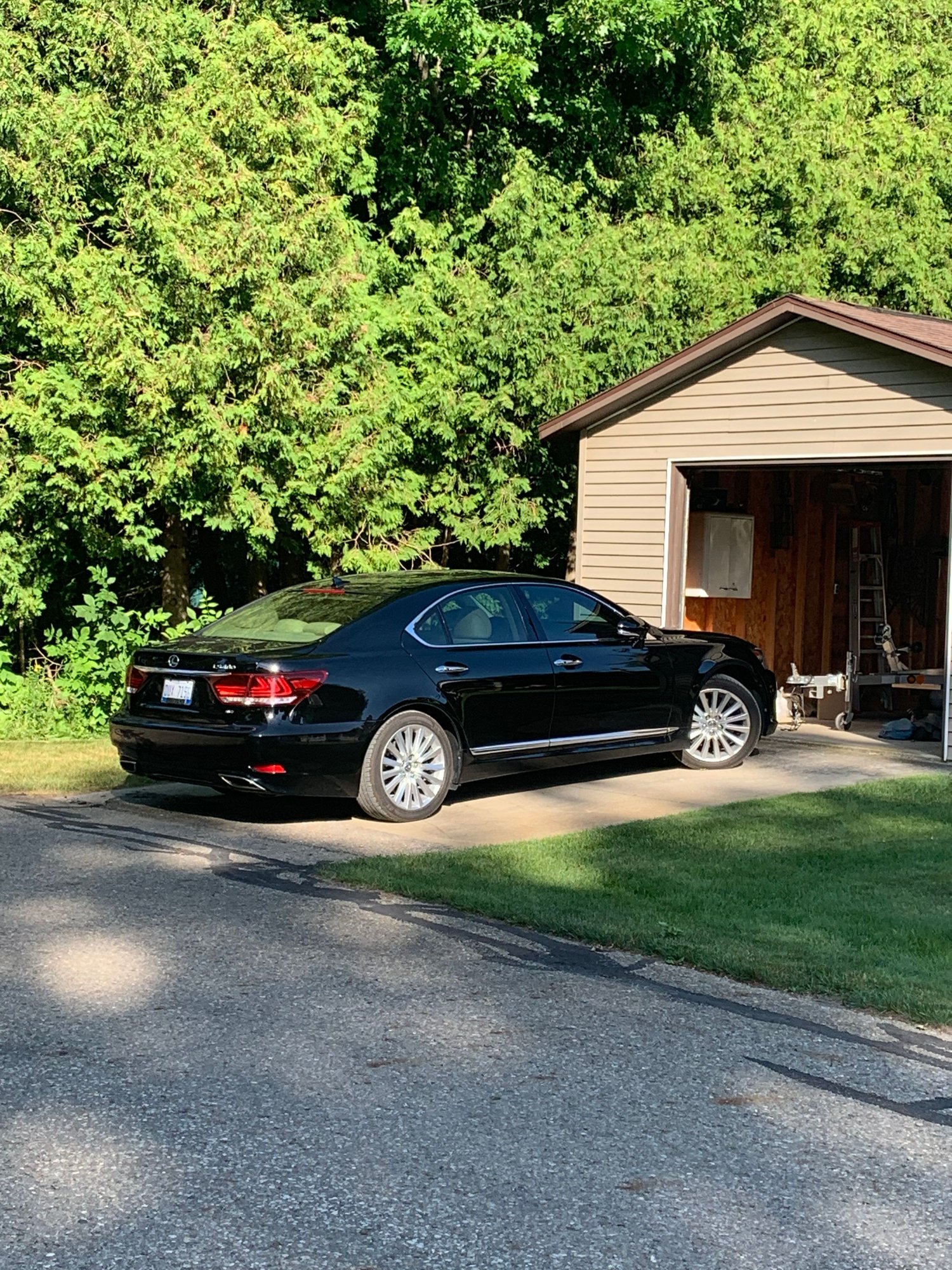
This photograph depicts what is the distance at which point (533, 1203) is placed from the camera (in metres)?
4.05

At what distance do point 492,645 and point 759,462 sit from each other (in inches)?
200

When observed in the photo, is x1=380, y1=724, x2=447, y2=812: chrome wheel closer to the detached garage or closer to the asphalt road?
the asphalt road

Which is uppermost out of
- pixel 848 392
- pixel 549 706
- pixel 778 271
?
pixel 778 271

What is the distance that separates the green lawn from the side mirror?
1.72m

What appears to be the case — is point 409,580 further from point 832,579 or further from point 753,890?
point 832,579

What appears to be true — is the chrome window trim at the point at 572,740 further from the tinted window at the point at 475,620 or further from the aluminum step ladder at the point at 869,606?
the aluminum step ladder at the point at 869,606

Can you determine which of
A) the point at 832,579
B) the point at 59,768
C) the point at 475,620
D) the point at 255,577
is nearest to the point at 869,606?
the point at 832,579

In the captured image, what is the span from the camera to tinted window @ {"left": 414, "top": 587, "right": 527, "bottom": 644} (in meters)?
10.3

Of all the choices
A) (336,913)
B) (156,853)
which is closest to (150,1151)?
(336,913)

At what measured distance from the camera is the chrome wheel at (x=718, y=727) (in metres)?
12.4

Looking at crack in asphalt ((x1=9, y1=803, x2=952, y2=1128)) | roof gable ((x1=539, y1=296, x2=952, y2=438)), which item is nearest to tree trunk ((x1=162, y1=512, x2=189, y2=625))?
roof gable ((x1=539, y1=296, x2=952, y2=438))

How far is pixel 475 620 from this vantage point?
1064 centimetres

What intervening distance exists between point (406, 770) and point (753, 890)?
2903 millimetres

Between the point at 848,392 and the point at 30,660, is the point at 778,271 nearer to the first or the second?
the point at 848,392
